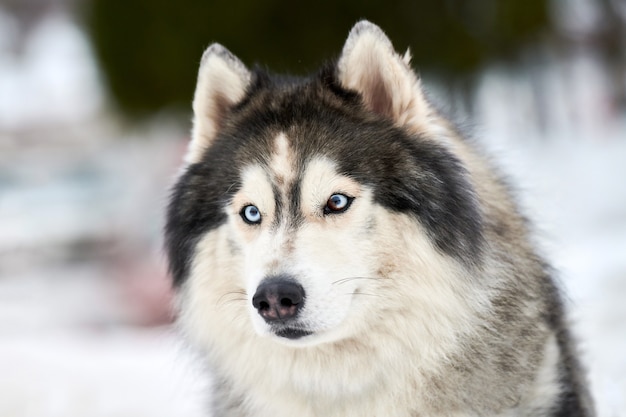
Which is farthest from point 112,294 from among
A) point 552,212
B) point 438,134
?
point 438,134

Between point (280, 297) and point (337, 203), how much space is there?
0.47 meters

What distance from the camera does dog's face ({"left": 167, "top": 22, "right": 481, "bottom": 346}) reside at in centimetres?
305

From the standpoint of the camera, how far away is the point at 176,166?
8.90 metres

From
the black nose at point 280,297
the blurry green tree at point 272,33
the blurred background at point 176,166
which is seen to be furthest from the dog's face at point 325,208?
the blurry green tree at point 272,33

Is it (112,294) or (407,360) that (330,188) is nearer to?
(407,360)

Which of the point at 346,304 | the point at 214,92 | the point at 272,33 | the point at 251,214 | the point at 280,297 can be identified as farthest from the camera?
the point at 272,33

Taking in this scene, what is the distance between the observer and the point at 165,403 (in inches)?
214

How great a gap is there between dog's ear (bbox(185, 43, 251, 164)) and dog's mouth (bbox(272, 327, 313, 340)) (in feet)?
3.54

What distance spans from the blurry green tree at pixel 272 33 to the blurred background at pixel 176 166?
26 mm

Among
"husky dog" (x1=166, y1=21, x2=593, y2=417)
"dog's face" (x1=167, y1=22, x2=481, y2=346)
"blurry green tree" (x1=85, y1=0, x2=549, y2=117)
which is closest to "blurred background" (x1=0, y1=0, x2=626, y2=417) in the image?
"blurry green tree" (x1=85, y1=0, x2=549, y2=117)

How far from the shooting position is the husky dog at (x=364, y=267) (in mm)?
3129

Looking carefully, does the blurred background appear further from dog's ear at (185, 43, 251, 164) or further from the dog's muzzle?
the dog's muzzle

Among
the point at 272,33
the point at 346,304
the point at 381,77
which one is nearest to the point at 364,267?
the point at 346,304

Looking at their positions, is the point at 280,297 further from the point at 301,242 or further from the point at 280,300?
the point at 301,242
